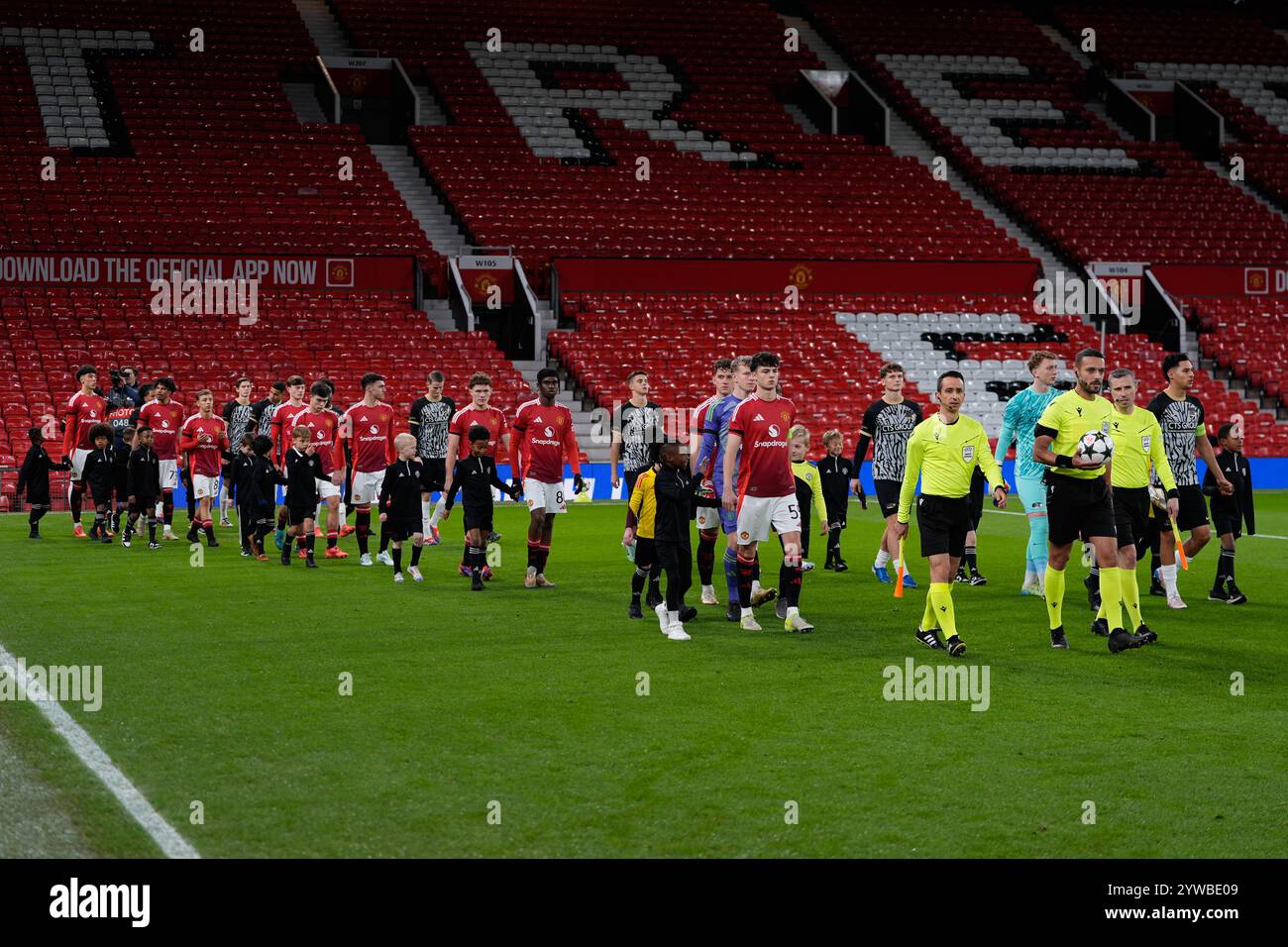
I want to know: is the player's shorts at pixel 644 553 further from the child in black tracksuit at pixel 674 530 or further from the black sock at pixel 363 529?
the black sock at pixel 363 529

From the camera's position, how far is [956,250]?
3691cm

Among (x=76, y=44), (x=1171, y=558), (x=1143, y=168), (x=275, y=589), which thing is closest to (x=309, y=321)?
(x=76, y=44)

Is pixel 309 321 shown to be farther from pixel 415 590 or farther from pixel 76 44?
pixel 415 590

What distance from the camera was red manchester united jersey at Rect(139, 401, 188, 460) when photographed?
65.7 feet

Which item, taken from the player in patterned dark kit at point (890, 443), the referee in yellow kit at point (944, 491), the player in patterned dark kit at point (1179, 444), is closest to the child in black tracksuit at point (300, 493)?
the player in patterned dark kit at point (890, 443)

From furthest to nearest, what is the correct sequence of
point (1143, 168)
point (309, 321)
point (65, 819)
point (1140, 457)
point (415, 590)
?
point (1143, 168)
point (309, 321)
point (415, 590)
point (1140, 457)
point (65, 819)

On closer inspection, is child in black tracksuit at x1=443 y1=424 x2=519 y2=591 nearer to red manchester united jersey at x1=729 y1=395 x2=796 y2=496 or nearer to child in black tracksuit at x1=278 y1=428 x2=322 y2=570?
child in black tracksuit at x1=278 y1=428 x2=322 y2=570

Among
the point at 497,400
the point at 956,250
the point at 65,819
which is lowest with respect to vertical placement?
the point at 497,400

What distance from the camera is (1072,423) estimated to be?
10305 millimetres

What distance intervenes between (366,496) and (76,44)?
28.5m

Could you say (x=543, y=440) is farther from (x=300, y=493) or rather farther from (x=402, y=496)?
(x=300, y=493)

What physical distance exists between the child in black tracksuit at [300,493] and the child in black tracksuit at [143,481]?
117 inches

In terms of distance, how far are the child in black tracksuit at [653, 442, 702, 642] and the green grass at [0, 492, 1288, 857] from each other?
225 millimetres

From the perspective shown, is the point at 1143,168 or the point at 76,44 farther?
the point at 1143,168
